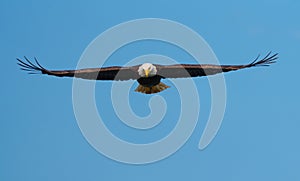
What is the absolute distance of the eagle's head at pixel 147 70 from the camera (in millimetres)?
28984

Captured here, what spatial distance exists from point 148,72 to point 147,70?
0.21ft

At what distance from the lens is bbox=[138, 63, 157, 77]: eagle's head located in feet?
95.1

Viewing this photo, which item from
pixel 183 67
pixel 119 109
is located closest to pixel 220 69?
pixel 183 67

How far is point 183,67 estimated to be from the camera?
28797 millimetres

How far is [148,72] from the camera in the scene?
2900 cm

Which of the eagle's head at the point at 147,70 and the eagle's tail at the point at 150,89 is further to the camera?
the eagle's tail at the point at 150,89

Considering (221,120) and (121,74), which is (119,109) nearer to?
(121,74)

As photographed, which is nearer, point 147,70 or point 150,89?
point 147,70

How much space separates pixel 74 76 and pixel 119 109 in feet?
5.48

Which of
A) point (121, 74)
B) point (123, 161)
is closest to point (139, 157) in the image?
point (123, 161)

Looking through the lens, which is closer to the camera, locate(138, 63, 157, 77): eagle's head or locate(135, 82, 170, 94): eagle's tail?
locate(138, 63, 157, 77): eagle's head

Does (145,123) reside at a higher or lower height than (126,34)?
lower

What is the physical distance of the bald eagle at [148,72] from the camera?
1127 inches

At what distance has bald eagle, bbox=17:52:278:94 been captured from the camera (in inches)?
1127
